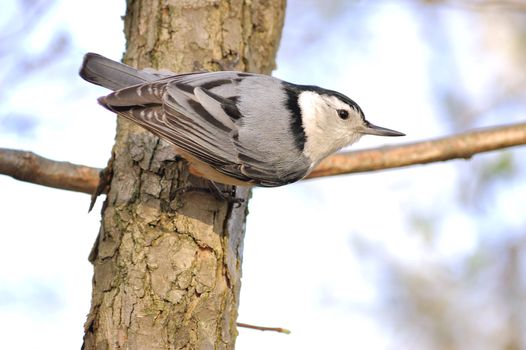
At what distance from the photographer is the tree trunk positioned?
8.38 ft

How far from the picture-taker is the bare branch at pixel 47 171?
3.15 metres

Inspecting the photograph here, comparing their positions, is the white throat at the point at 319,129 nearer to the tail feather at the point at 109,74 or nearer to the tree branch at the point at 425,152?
the tree branch at the point at 425,152

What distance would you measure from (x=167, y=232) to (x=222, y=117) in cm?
60

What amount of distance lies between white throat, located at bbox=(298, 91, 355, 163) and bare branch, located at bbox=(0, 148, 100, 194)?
3.22 ft

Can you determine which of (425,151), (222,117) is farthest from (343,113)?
(222,117)

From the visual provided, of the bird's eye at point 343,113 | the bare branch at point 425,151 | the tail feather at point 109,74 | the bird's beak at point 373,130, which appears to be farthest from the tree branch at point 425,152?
the tail feather at point 109,74

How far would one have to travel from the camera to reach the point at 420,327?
6695mm

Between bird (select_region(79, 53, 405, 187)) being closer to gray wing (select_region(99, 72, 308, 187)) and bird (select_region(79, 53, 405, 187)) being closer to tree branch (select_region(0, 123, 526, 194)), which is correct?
gray wing (select_region(99, 72, 308, 187))

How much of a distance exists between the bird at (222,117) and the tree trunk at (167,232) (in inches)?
4.3

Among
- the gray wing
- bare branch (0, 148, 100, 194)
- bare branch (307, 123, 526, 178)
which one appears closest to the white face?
bare branch (307, 123, 526, 178)

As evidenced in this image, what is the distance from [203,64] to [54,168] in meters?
0.81

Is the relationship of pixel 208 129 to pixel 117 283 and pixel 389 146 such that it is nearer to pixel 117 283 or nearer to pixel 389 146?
pixel 117 283

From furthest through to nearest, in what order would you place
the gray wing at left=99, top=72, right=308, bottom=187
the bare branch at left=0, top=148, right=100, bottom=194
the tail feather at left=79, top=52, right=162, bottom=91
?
the bare branch at left=0, top=148, right=100, bottom=194, the tail feather at left=79, top=52, right=162, bottom=91, the gray wing at left=99, top=72, right=308, bottom=187

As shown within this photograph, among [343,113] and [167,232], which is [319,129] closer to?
[343,113]
